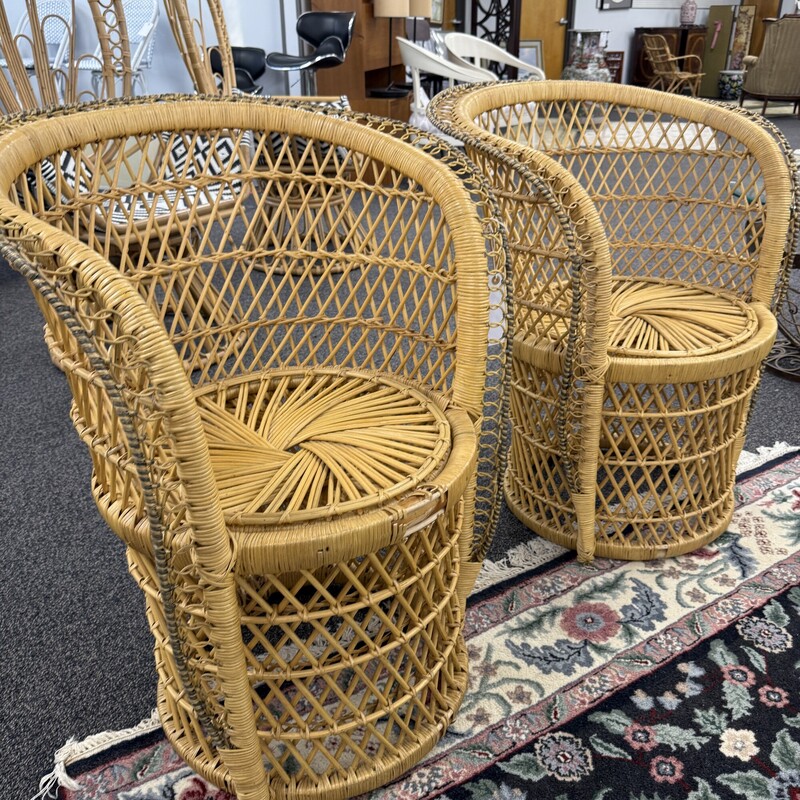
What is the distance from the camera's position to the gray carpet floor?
1095 millimetres

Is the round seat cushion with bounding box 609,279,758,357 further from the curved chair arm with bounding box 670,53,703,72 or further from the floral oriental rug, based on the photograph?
the curved chair arm with bounding box 670,53,703,72

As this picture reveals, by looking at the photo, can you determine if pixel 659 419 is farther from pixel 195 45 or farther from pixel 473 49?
pixel 473 49

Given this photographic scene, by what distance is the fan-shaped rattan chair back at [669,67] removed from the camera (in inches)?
297

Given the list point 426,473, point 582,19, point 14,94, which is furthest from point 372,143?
point 582,19

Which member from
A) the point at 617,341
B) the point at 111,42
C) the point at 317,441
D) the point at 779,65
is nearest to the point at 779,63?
the point at 779,65

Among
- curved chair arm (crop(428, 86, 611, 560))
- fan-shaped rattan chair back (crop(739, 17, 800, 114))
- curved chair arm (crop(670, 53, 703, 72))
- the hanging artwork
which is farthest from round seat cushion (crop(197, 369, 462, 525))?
the hanging artwork

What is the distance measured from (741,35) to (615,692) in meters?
8.86

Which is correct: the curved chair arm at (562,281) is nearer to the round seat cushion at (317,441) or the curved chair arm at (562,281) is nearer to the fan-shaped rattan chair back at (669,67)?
the round seat cushion at (317,441)

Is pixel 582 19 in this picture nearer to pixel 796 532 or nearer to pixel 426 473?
pixel 796 532

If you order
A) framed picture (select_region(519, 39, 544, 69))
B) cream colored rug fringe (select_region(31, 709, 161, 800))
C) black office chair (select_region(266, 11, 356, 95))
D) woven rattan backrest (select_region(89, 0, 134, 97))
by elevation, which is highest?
woven rattan backrest (select_region(89, 0, 134, 97))

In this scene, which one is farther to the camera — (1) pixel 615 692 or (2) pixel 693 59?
(2) pixel 693 59

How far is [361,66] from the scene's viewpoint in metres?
4.52

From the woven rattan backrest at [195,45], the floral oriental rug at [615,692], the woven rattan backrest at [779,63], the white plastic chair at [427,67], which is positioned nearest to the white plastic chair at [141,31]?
the white plastic chair at [427,67]

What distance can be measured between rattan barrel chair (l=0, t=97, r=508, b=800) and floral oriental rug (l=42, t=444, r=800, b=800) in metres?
0.07
